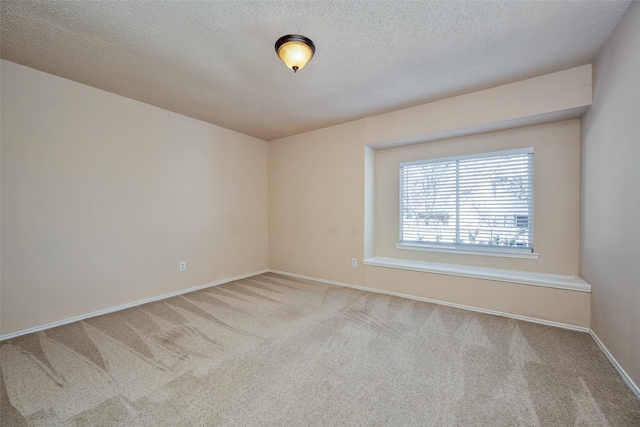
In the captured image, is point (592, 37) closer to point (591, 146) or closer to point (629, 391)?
point (591, 146)

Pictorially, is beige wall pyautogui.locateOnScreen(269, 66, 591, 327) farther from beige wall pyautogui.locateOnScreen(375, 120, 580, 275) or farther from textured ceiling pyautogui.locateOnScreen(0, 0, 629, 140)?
textured ceiling pyautogui.locateOnScreen(0, 0, 629, 140)

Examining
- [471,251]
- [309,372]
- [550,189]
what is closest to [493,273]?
[471,251]

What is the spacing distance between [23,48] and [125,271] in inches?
95.0

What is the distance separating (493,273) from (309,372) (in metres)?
2.52

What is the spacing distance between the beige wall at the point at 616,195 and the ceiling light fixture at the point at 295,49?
7.47ft

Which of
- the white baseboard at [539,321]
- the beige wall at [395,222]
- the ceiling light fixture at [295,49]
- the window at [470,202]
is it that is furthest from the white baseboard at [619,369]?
the ceiling light fixture at [295,49]

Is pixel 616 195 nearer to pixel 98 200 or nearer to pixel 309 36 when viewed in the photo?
pixel 309 36

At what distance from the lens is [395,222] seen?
4062mm

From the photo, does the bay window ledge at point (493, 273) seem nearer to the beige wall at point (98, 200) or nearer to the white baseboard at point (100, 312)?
the white baseboard at point (100, 312)

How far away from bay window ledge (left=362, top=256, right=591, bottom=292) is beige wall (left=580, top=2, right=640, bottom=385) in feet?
0.62

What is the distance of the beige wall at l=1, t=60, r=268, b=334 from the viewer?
2.49 m

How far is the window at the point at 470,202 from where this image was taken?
10.2ft

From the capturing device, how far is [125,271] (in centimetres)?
321

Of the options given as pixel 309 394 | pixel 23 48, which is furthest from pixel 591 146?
pixel 23 48
